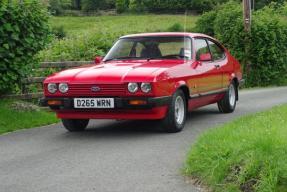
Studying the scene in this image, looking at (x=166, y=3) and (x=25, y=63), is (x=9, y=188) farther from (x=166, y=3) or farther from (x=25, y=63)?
(x=166, y=3)

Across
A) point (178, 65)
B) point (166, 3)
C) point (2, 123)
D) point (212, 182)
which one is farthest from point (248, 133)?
point (166, 3)

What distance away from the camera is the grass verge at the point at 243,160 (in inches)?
224

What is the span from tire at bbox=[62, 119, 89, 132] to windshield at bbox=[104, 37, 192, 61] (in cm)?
128

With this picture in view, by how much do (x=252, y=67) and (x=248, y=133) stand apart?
16.9 meters

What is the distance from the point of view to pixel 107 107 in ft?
30.9

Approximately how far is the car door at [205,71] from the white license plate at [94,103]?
6.40 ft

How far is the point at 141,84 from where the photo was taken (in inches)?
366

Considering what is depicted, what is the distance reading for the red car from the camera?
30.7ft

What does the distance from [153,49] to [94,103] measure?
207 centimetres

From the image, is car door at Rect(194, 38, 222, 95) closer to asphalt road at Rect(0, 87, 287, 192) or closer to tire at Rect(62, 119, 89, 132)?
asphalt road at Rect(0, 87, 287, 192)

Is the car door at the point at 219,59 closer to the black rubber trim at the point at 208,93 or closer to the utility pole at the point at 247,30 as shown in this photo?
the black rubber trim at the point at 208,93

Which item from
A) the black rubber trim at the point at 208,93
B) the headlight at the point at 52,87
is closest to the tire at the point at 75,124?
the headlight at the point at 52,87

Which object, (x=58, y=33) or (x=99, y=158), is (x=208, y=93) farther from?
(x=58, y=33)

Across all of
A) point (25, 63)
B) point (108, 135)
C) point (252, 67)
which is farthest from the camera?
point (252, 67)
